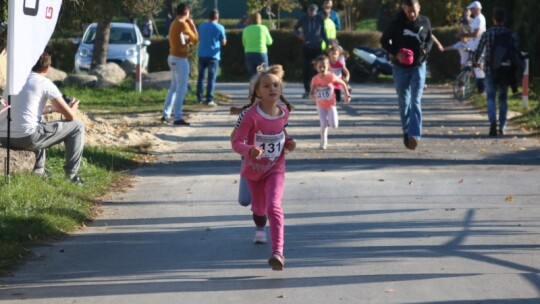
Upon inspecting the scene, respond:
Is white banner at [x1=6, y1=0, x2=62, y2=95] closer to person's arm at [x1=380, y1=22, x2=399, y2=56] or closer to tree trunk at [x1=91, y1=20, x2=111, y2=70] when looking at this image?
person's arm at [x1=380, y1=22, x2=399, y2=56]

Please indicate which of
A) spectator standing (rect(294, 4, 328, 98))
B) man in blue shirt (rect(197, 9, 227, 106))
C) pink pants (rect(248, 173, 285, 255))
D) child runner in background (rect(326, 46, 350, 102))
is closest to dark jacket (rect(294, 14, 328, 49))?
spectator standing (rect(294, 4, 328, 98))

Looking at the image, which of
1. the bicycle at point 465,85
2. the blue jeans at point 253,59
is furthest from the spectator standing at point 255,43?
the bicycle at point 465,85

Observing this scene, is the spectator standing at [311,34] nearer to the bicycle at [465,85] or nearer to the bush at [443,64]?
the bicycle at [465,85]

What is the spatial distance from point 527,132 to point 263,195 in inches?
381

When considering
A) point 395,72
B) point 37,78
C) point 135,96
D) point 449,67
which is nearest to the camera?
point 37,78

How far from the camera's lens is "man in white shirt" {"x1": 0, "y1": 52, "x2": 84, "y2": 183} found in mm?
11266

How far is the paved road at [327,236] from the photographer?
7395mm

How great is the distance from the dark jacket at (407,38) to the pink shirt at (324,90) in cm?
125

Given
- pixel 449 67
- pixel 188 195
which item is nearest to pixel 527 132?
pixel 188 195

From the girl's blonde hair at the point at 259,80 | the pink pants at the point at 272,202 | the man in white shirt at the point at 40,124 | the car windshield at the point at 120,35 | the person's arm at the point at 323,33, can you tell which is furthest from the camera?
the car windshield at the point at 120,35

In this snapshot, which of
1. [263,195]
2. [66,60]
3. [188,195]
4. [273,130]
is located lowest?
[66,60]

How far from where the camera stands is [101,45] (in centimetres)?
3153

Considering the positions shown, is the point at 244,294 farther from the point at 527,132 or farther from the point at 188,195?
the point at 527,132

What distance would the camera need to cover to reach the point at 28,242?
895 centimetres
